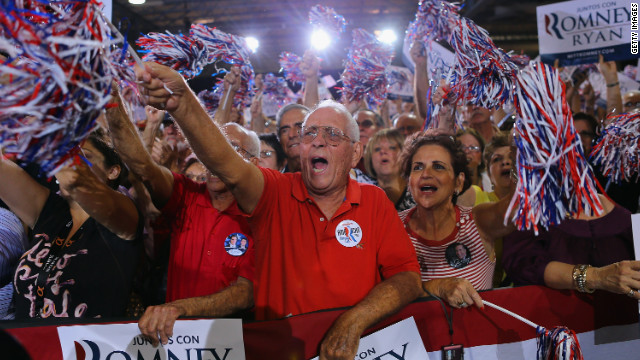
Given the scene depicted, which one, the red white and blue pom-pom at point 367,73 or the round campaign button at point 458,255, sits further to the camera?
the red white and blue pom-pom at point 367,73

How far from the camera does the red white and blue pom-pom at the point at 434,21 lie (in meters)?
4.19

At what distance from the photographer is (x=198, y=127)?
1.64m

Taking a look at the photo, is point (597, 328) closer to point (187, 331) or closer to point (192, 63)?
point (187, 331)

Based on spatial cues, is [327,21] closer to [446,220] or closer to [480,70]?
[480,70]

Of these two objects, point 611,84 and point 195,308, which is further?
point 611,84

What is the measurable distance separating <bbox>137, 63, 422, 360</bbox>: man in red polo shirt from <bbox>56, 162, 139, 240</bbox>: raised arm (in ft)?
1.91

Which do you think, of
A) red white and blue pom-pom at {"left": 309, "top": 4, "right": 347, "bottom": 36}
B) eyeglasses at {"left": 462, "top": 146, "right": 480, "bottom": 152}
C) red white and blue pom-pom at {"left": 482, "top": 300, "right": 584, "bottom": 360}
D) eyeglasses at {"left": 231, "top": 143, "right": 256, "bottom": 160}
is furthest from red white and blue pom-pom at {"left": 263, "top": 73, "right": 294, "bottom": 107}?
red white and blue pom-pom at {"left": 482, "top": 300, "right": 584, "bottom": 360}

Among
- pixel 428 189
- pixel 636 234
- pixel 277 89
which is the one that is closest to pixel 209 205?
pixel 428 189

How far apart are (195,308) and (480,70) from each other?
194cm

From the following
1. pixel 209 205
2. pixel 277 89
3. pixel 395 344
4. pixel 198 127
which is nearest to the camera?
pixel 198 127

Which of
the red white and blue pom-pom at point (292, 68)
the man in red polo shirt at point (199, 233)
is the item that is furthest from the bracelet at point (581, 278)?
the red white and blue pom-pom at point (292, 68)

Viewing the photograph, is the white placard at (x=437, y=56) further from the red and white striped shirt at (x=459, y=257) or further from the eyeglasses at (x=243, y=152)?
the eyeglasses at (x=243, y=152)

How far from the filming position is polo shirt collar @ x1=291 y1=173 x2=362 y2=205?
224 cm

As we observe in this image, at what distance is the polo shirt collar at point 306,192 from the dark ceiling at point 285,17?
7.94 meters
